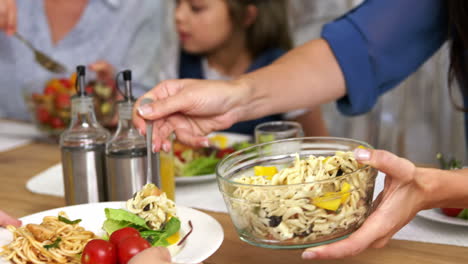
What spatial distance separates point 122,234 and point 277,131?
2.40 ft

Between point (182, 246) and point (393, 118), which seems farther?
point (393, 118)

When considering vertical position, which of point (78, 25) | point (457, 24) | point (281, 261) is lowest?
point (281, 261)

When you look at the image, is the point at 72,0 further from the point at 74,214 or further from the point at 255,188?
the point at 255,188

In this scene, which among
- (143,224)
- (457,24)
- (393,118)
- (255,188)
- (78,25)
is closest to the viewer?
(255,188)

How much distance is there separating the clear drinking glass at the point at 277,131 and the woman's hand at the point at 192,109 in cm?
12

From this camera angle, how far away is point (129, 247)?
2.71 ft

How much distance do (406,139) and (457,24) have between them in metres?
1.54

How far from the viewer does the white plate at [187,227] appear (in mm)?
847

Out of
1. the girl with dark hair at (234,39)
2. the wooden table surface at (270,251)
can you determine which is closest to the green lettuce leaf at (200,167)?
the wooden table surface at (270,251)

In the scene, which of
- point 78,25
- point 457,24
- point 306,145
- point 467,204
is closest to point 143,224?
point 306,145

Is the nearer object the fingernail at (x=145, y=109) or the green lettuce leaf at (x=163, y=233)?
the green lettuce leaf at (x=163, y=233)

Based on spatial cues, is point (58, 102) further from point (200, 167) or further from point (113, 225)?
point (113, 225)

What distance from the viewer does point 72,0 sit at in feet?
10.7

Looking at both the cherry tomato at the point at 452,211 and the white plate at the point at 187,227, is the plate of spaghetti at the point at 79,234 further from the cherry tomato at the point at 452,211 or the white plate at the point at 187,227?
the cherry tomato at the point at 452,211
